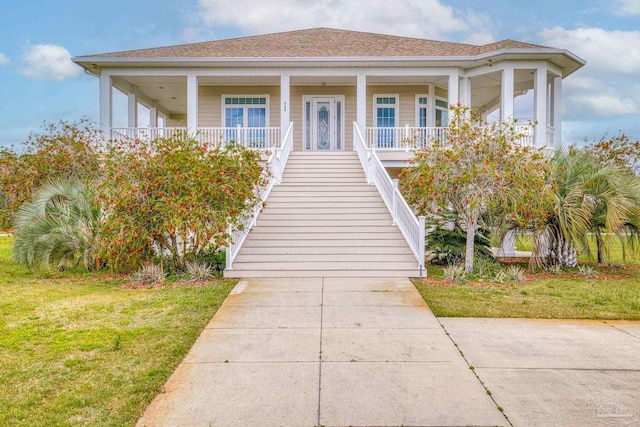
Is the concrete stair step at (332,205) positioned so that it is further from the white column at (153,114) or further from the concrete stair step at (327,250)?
the white column at (153,114)

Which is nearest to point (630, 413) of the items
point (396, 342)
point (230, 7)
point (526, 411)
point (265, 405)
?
point (526, 411)

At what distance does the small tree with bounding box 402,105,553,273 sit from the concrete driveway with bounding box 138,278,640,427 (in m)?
3.55

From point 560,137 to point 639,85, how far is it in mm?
7228

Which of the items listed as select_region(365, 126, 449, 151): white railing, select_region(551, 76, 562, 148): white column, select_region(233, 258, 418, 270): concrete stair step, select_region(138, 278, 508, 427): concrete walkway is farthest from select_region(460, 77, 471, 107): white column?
select_region(138, 278, 508, 427): concrete walkway

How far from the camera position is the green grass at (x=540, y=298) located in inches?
257

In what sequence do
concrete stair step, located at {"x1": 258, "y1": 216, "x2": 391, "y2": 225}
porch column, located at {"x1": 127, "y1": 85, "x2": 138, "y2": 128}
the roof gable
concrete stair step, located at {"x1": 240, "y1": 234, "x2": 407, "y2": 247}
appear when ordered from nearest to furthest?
concrete stair step, located at {"x1": 240, "y1": 234, "x2": 407, "y2": 247} → concrete stair step, located at {"x1": 258, "y1": 216, "x2": 391, "y2": 225} → the roof gable → porch column, located at {"x1": 127, "y1": 85, "x2": 138, "y2": 128}

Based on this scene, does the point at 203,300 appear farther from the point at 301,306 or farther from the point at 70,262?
the point at 70,262

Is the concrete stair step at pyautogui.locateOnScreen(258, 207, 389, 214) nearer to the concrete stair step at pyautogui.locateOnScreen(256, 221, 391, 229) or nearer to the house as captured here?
the house

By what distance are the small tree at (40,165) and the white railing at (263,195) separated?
14.3ft

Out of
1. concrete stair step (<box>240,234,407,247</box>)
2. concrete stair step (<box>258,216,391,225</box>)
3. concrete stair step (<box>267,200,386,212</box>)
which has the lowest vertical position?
concrete stair step (<box>240,234,407,247</box>)

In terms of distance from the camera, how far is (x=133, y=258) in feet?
29.9

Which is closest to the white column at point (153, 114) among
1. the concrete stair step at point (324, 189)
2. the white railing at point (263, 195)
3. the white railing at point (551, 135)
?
the white railing at point (263, 195)

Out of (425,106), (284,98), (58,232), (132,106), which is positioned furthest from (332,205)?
(132,106)

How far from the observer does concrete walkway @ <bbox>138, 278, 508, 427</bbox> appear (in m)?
3.50
